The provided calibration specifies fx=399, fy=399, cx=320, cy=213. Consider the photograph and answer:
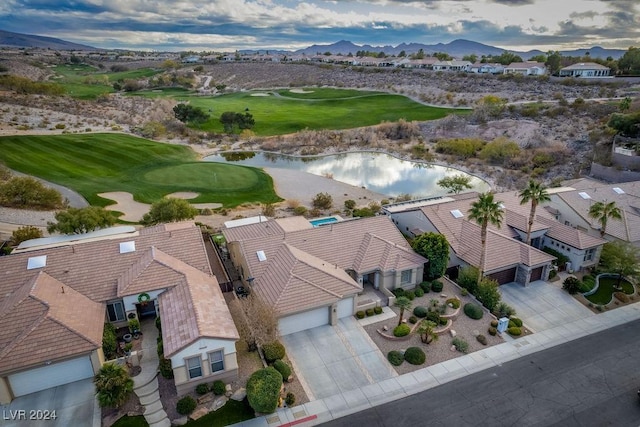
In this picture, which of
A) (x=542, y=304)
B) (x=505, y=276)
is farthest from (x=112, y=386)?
(x=542, y=304)

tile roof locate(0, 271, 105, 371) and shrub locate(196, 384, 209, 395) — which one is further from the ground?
tile roof locate(0, 271, 105, 371)

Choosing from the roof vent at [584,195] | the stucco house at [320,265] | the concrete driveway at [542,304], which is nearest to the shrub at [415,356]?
the stucco house at [320,265]

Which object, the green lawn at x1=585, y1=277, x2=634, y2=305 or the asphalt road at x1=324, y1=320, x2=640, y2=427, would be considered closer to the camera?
the asphalt road at x1=324, y1=320, x2=640, y2=427

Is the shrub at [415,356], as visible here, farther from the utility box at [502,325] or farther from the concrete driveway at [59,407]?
the concrete driveway at [59,407]

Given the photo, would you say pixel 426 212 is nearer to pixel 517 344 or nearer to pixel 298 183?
pixel 517 344

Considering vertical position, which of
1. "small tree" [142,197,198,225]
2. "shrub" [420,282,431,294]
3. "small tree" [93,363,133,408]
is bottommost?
"shrub" [420,282,431,294]

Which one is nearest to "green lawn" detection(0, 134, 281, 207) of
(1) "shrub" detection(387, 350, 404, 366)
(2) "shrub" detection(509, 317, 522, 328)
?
(1) "shrub" detection(387, 350, 404, 366)

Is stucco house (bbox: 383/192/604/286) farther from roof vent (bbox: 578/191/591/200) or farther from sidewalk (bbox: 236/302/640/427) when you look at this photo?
sidewalk (bbox: 236/302/640/427)
